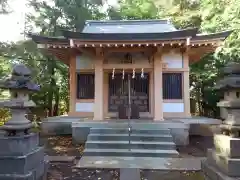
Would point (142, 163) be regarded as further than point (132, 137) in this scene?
No

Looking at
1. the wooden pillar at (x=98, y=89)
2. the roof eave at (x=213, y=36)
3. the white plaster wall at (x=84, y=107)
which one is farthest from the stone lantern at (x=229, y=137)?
the white plaster wall at (x=84, y=107)

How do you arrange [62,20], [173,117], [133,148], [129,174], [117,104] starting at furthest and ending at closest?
[62,20], [117,104], [173,117], [133,148], [129,174]

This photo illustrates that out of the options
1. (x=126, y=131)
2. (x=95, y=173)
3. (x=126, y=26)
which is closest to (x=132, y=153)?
(x=126, y=131)

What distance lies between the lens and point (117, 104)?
1072 centimetres

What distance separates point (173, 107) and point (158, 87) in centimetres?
145

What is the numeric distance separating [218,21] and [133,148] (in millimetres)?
7662

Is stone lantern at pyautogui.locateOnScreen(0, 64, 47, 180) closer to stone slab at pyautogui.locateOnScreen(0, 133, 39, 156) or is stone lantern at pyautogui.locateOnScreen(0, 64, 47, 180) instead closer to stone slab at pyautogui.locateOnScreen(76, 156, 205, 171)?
stone slab at pyautogui.locateOnScreen(0, 133, 39, 156)

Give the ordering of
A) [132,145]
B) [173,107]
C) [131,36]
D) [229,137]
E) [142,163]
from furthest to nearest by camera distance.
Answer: [173,107] < [131,36] < [132,145] < [142,163] < [229,137]

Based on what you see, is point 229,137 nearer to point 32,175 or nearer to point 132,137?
point 32,175

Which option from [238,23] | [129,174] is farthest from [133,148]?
[238,23]

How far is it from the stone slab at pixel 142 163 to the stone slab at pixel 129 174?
0.26 m

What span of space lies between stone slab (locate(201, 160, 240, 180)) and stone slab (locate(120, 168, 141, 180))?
1.37 m

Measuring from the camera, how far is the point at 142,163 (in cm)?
583

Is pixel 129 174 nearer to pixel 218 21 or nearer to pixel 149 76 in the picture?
pixel 149 76
